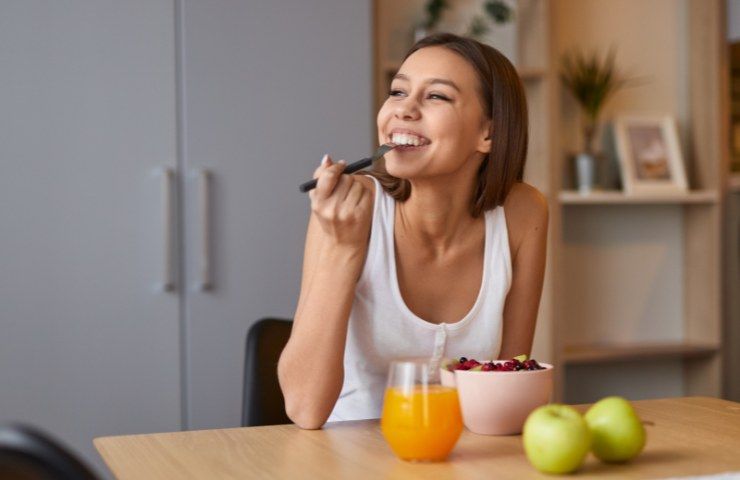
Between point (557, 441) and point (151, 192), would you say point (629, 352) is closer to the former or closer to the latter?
A: point (151, 192)

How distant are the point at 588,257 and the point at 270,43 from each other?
145cm

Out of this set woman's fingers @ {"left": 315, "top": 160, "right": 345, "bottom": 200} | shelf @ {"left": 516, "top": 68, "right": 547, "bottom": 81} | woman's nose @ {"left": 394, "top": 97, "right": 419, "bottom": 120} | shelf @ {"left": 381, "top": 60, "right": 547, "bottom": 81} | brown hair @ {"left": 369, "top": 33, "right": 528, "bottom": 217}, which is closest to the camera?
woman's fingers @ {"left": 315, "top": 160, "right": 345, "bottom": 200}

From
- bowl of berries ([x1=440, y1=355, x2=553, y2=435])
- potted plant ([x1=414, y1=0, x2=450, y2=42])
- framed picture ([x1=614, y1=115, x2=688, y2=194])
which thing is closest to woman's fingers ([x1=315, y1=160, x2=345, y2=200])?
bowl of berries ([x1=440, y1=355, x2=553, y2=435])

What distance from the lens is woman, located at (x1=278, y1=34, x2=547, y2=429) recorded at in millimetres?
1636

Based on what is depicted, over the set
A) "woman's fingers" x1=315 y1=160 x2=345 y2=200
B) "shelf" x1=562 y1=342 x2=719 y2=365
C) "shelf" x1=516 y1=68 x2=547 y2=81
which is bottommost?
"shelf" x1=562 y1=342 x2=719 y2=365

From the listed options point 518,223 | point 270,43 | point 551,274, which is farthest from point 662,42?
point 518,223

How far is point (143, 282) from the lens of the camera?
280 centimetres

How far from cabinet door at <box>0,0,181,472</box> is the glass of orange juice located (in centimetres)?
167

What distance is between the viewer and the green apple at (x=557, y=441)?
117 cm

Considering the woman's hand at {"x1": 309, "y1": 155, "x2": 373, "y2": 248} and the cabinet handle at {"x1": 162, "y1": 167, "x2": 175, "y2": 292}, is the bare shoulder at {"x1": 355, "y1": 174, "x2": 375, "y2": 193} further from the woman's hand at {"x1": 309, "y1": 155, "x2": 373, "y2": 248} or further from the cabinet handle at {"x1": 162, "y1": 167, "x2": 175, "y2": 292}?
the cabinet handle at {"x1": 162, "y1": 167, "x2": 175, "y2": 292}

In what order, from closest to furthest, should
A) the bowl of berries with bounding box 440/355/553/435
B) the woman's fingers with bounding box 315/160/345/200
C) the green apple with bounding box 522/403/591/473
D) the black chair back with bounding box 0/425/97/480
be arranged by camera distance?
the black chair back with bounding box 0/425/97/480, the green apple with bounding box 522/403/591/473, the bowl of berries with bounding box 440/355/553/435, the woman's fingers with bounding box 315/160/345/200

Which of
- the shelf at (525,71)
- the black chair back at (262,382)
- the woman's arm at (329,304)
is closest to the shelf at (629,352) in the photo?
the shelf at (525,71)

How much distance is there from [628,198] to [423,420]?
2.47 meters

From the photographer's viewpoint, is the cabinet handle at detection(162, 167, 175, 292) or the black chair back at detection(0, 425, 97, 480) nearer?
the black chair back at detection(0, 425, 97, 480)
